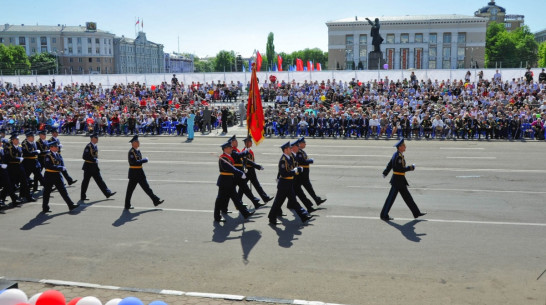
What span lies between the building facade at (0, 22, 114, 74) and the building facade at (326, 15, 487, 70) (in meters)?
69.7

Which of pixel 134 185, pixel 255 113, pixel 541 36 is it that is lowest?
pixel 134 185

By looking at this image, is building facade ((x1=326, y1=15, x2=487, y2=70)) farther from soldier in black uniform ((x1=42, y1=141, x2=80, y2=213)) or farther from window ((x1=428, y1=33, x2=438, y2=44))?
soldier in black uniform ((x1=42, y1=141, x2=80, y2=213))

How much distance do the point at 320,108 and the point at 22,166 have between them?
68.2 feet

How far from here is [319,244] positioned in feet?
29.7

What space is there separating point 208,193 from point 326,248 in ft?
18.3

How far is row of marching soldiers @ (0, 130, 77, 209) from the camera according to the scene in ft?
38.7

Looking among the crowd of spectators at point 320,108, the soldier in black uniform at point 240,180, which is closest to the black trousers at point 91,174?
the soldier in black uniform at point 240,180

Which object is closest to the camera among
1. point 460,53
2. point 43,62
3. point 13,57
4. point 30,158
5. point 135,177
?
point 135,177

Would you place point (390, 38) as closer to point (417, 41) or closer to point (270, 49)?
point (417, 41)

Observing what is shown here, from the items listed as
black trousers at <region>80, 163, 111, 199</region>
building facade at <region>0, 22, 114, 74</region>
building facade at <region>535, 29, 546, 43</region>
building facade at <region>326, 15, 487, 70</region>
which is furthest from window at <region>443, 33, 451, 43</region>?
building facade at <region>535, 29, 546, 43</region>

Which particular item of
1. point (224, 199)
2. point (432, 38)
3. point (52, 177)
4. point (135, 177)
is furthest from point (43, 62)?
point (224, 199)

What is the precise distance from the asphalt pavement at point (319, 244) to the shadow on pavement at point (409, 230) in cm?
2

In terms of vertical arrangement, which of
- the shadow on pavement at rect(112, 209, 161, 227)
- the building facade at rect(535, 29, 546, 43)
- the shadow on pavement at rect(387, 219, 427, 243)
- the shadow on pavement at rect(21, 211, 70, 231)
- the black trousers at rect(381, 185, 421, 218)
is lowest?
the shadow on pavement at rect(21, 211, 70, 231)

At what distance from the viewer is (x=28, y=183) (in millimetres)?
13297
